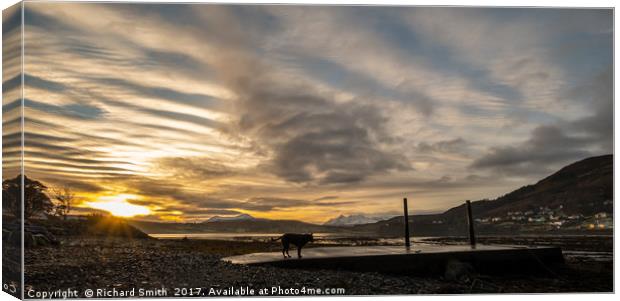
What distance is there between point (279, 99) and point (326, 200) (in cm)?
319

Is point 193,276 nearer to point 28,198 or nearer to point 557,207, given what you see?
point 28,198

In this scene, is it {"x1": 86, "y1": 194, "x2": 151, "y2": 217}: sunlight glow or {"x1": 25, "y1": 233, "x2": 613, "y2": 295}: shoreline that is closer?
{"x1": 25, "y1": 233, "x2": 613, "y2": 295}: shoreline

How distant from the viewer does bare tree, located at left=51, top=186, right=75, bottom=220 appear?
14172mm

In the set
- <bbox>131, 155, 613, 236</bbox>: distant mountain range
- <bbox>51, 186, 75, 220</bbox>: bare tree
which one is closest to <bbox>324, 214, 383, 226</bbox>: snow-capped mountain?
<bbox>131, 155, 613, 236</bbox>: distant mountain range

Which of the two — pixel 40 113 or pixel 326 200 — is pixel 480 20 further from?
pixel 40 113

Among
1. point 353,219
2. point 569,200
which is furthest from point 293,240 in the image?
point 569,200

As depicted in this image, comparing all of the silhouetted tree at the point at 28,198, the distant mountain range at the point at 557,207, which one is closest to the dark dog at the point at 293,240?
the distant mountain range at the point at 557,207

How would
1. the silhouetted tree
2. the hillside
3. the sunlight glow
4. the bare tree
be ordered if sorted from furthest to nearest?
the hillside
the sunlight glow
the bare tree
the silhouetted tree

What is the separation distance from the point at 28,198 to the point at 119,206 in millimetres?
2203

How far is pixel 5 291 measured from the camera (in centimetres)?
1473

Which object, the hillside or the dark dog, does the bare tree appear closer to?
the dark dog

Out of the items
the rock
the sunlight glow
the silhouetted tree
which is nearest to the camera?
the silhouetted tree

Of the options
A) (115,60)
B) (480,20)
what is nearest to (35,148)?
(115,60)

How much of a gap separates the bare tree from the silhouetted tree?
0.24 m
